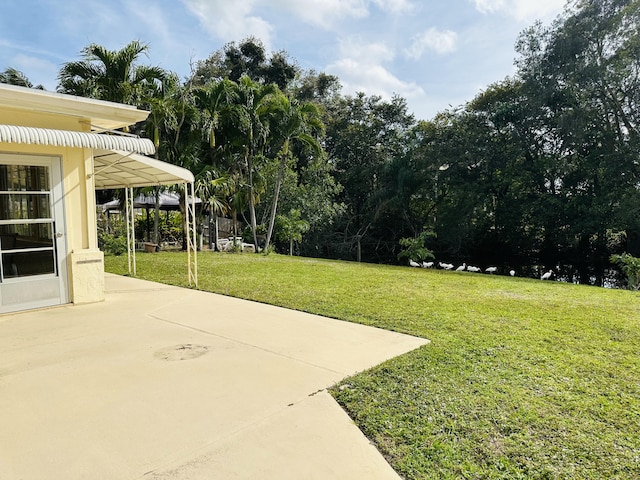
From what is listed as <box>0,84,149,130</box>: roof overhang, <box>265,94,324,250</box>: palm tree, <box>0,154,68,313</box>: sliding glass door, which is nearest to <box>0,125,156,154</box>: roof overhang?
<box>0,84,149,130</box>: roof overhang

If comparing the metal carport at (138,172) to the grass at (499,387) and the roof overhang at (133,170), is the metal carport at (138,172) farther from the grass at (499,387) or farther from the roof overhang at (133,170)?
the grass at (499,387)

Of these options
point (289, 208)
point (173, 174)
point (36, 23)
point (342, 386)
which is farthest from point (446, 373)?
point (289, 208)

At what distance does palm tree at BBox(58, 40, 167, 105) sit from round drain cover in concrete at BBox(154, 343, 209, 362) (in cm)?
960

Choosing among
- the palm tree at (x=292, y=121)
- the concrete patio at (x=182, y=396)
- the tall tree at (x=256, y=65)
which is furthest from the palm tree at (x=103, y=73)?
the tall tree at (x=256, y=65)

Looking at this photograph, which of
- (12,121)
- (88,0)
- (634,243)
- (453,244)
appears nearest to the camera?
(12,121)

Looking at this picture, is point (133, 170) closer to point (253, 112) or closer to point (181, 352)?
point (181, 352)

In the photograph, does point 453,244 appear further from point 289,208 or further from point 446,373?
point 446,373

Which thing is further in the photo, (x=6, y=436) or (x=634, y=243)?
(x=634, y=243)

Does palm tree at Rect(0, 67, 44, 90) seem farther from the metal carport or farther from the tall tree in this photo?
the metal carport

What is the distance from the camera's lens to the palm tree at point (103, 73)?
11219 mm

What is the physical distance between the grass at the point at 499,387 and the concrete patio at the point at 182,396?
0.93ft

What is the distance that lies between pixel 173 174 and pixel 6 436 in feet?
17.4

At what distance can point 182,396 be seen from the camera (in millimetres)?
3152

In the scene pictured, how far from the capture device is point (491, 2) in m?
9.61
